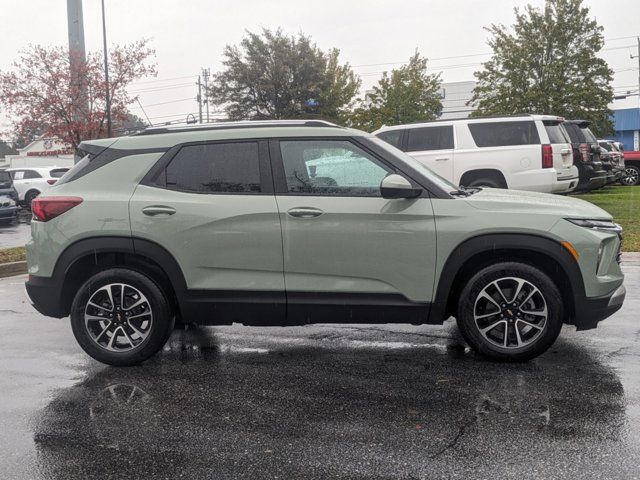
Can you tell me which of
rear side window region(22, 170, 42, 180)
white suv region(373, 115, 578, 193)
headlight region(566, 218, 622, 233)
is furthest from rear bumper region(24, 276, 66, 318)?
rear side window region(22, 170, 42, 180)

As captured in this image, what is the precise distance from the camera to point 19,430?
Result: 13.6ft

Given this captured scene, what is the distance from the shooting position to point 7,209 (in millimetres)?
20938

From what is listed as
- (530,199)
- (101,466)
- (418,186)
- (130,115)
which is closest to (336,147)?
(418,186)

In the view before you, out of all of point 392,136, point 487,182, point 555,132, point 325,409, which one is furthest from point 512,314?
point 555,132

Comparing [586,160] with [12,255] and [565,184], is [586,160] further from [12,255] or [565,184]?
[12,255]

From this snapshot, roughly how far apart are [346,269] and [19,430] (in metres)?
2.35

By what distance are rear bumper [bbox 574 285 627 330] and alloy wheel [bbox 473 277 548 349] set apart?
24 centimetres

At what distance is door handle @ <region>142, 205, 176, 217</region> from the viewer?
207 inches

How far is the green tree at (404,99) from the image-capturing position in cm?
3494

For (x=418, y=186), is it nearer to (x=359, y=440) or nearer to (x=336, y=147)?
(x=336, y=147)

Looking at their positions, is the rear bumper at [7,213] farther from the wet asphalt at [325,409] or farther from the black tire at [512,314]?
the black tire at [512,314]

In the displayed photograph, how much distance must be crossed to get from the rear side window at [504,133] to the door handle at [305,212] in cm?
975

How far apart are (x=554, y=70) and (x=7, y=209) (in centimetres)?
2573

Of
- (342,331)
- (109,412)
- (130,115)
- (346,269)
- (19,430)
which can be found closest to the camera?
(19,430)
